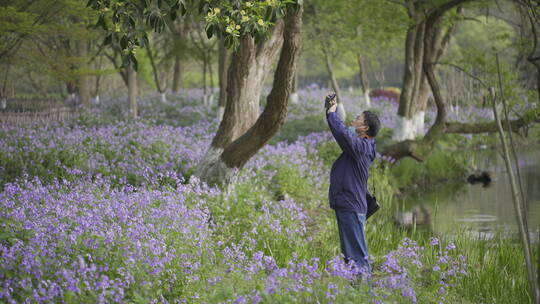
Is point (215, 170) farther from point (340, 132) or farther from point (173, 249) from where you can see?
point (340, 132)

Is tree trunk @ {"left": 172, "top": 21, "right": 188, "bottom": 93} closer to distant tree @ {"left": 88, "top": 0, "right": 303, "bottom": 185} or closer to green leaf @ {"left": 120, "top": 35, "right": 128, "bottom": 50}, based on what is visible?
distant tree @ {"left": 88, "top": 0, "right": 303, "bottom": 185}

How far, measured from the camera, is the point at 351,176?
5566 mm

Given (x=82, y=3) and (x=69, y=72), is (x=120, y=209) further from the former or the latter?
(x=69, y=72)

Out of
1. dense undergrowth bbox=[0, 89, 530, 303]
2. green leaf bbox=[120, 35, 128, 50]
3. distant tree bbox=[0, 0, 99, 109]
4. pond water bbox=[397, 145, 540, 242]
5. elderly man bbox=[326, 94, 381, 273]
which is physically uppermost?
distant tree bbox=[0, 0, 99, 109]

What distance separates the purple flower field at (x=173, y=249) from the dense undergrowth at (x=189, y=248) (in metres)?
0.02

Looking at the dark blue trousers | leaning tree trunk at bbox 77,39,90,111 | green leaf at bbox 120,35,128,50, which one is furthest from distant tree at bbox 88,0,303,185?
leaning tree trunk at bbox 77,39,90,111

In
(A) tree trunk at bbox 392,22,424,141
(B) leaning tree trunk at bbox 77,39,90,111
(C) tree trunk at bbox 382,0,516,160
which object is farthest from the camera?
(B) leaning tree trunk at bbox 77,39,90,111

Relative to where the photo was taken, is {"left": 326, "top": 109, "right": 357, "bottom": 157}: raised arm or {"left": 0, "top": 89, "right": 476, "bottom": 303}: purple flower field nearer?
{"left": 0, "top": 89, "right": 476, "bottom": 303}: purple flower field

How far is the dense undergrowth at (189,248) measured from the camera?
440cm

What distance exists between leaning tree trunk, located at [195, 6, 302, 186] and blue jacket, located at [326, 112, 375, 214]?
2587mm

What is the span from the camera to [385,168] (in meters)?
13.2

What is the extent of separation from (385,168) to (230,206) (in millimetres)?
5927

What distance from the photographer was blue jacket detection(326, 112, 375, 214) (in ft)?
18.0

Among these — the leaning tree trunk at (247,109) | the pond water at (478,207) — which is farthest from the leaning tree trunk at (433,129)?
the leaning tree trunk at (247,109)
